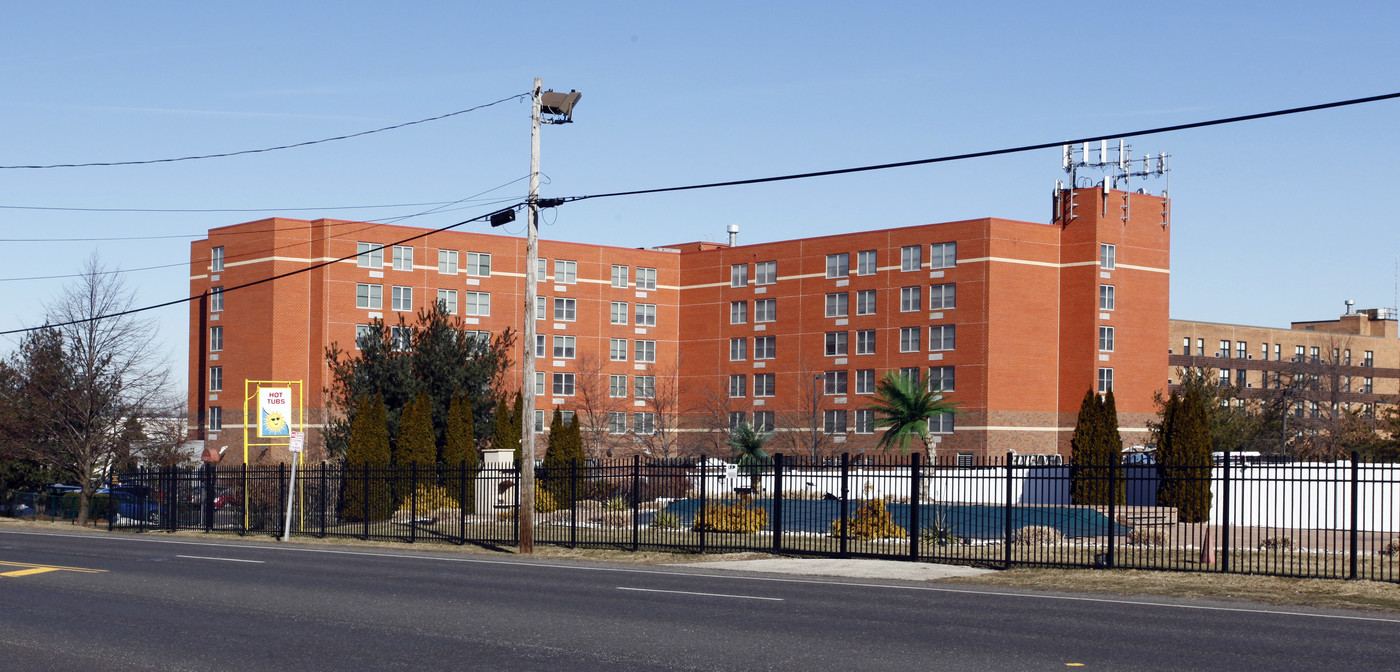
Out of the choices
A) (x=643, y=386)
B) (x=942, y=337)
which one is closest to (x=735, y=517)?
(x=942, y=337)

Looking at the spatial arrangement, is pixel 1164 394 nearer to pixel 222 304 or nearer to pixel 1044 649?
pixel 222 304

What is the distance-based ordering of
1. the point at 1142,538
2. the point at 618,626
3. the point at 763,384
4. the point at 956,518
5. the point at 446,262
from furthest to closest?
the point at 763,384
the point at 446,262
the point at 956,518
the point at 1142,538
the point at 618,626

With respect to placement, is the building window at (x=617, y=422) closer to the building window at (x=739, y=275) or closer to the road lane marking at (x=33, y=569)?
the building window at (x=739, y=275)

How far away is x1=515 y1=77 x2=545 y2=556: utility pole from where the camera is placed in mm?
28562

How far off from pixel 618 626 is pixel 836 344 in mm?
76233

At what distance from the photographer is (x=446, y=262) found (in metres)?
90.6

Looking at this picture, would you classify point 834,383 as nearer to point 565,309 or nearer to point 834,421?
point 834,421

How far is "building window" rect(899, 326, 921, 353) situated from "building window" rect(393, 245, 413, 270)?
32302mm

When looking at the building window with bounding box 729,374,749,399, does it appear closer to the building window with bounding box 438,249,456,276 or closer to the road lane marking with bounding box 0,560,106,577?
the building window with bounding box 438,249,456,276

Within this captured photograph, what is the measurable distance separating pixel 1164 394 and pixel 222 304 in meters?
61.8

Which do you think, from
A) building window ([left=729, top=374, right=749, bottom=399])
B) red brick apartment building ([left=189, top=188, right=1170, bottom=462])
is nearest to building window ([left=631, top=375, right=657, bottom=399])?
red brick apartment building ([left=189, top=188, right=1170, bottom=462])

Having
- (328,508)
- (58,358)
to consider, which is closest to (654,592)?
(328,508)

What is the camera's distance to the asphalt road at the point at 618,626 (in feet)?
39.9

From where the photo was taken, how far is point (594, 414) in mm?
95250
